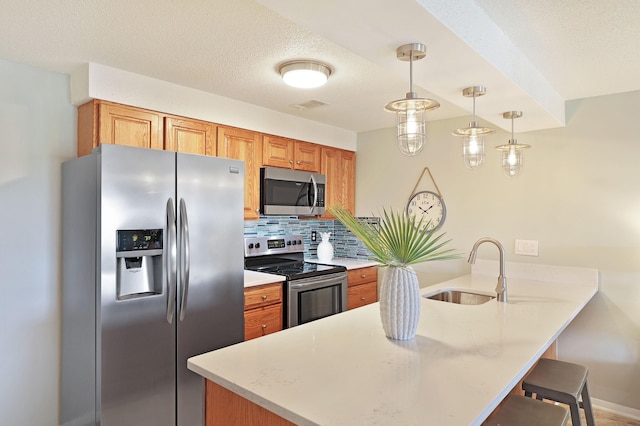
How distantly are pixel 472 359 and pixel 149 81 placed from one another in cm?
241

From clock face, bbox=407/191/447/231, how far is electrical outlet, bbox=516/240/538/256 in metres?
0.65

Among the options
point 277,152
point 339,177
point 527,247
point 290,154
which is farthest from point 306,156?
point 527,247

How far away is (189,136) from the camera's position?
2791 mm

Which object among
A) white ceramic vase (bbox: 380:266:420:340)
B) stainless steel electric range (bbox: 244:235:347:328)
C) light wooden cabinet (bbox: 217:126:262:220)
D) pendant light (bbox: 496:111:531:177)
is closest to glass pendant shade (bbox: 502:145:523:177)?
pendant light (bbox: 496:111:531:177)

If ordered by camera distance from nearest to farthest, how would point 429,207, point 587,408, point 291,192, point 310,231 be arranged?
point 587,408, point 291,192, point 429,207, point 310,231

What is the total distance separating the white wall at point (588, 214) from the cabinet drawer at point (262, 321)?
1.63m

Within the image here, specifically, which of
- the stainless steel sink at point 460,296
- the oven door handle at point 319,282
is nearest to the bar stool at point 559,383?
the stainless steel sink at point 460,296

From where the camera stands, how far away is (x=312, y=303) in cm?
315

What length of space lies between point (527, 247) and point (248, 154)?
2265 millimetres

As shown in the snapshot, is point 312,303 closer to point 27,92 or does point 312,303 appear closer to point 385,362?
point 385,362

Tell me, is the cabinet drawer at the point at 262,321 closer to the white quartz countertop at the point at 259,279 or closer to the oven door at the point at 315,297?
→ the oven door at the point at 315,297

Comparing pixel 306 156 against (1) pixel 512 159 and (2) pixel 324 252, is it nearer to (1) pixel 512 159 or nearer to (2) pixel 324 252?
(2) pixel 324 252

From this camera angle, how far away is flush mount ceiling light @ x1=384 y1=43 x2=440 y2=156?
144 centimetres

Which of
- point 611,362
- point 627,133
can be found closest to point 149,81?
point 627,133
